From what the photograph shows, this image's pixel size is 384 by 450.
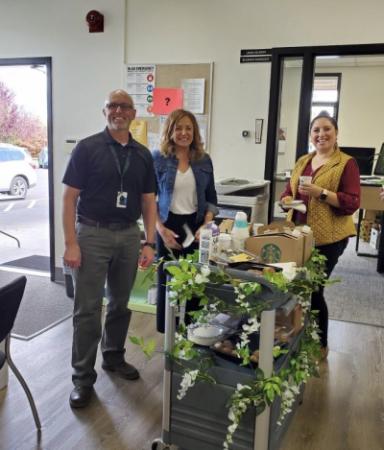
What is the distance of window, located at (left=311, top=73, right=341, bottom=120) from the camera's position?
24.4 ft

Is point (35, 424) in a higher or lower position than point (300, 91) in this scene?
lower

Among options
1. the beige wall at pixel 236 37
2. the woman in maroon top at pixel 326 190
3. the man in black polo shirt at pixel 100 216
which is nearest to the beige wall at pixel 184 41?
the beige wall at pixel 236 37

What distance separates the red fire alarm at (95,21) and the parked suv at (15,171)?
240 centimetres

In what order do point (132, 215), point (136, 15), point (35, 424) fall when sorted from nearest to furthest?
point (35, 424) < point (132, 215) < point (136, 15)

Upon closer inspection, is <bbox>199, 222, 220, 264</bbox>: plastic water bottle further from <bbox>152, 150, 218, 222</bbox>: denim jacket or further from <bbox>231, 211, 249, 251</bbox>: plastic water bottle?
<bbox>152, 150, 218, 222</bbox>: denim jacket

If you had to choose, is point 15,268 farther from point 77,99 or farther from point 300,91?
point 300,91

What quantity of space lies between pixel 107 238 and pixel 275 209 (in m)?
1.77

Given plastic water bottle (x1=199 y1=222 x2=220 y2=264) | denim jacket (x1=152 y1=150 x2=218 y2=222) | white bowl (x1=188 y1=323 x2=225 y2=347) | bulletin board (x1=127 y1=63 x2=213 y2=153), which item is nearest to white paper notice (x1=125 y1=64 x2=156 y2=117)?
bulletin board (x1=127 y1=63 x2=213 y2=153)

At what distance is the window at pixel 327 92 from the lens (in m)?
7.44

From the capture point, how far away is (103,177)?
2.05 m

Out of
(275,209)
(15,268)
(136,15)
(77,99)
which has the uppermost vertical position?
(136,15)

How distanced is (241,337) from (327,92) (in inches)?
270

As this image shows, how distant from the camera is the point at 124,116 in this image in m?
2.08

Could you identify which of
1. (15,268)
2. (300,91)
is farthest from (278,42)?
(15,268)
